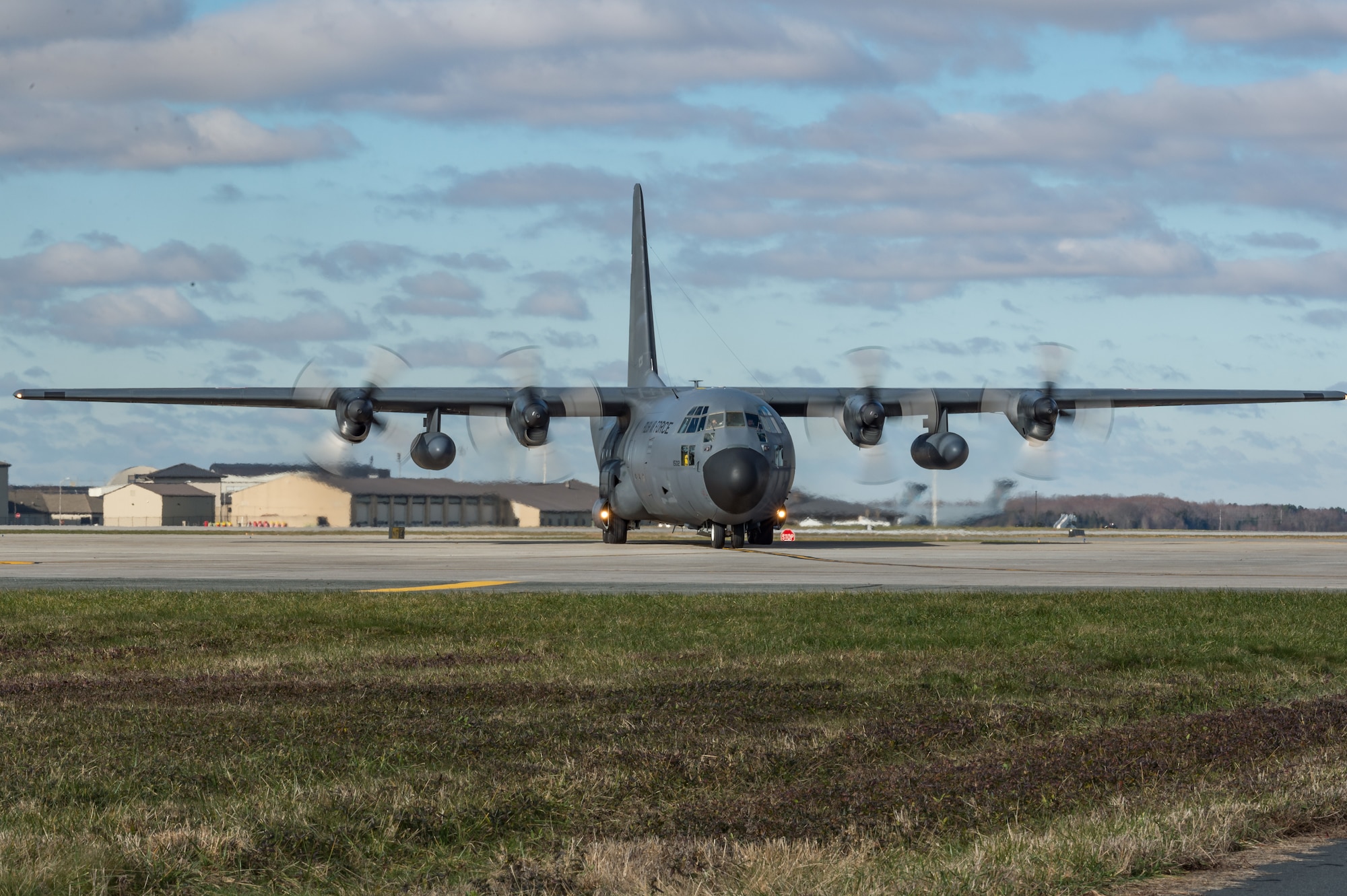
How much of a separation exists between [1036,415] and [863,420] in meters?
5.60

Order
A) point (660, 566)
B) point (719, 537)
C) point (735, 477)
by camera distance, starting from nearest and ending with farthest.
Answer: point (660, 566) < point (735, 477) < point (719, 537)

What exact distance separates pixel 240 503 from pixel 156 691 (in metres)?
105

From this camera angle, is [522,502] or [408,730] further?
[522,502]

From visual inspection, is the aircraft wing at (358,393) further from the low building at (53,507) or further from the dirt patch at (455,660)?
the low building at (53,507)

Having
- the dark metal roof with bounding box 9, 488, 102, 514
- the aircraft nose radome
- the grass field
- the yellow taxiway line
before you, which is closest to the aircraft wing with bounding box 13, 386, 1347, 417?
the aircraft nose radome

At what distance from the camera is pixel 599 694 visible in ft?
36.2

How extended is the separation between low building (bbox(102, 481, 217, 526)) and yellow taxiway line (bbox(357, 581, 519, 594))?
106 meters

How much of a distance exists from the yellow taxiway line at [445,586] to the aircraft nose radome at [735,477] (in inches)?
548

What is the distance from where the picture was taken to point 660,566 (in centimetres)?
3095

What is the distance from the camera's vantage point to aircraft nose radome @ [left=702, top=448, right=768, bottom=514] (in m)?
38.1

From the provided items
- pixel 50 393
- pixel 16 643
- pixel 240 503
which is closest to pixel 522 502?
pixel 240 503

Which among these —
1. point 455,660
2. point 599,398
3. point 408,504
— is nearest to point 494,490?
point 408,504

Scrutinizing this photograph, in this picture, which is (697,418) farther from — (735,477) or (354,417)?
(354,417)

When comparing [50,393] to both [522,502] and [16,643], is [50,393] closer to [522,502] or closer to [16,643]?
[16,643]
